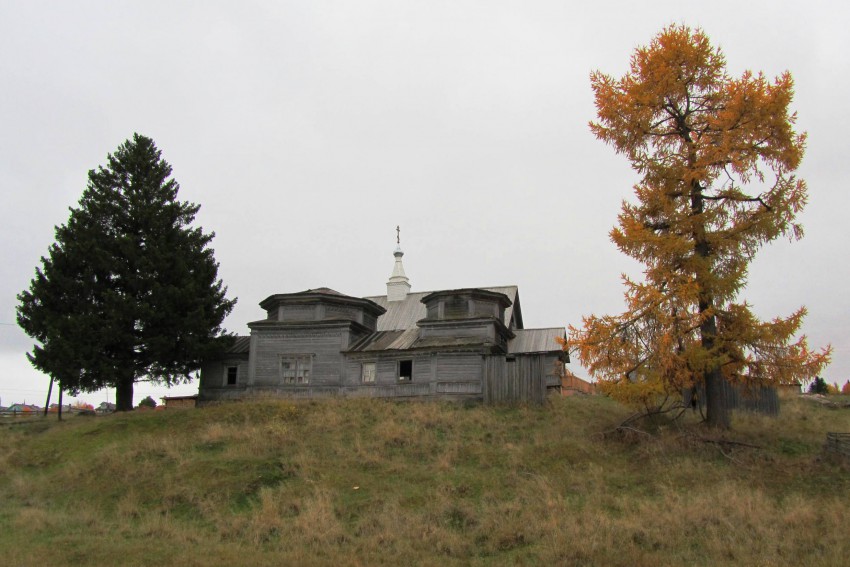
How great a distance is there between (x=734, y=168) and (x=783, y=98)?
2193mm

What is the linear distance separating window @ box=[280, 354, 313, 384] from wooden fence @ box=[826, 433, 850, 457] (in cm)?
2195

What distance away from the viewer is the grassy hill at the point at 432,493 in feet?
42.9

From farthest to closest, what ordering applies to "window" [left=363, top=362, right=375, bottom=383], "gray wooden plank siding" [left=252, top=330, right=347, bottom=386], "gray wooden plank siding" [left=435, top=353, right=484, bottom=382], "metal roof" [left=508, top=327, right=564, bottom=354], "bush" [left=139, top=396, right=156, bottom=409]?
"bush" [left=139, top=396, right=156, bottom=409] < "metal roof" [left=508, top=327, right=564, bottom=354] < "gray wooden plank siding" [left=252, top=330, right=347, bottom=386] < "window" [left=363, top=362, right=375, bottom=383] < "gray wooden plank siding" [left=435, top=353, right=484, bottom=382]

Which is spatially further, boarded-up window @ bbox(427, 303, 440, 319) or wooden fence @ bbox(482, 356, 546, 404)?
boarded-up window @ bbox(427, 303, 440, 319)

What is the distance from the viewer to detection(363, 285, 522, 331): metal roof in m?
39.9

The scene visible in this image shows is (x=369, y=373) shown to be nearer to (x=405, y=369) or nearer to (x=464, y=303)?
(x=405, y=369)

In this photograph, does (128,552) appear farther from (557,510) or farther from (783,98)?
(783,98)

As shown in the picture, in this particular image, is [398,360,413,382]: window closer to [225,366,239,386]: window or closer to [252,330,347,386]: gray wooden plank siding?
[252,330,347,386]: gray wooden plank siding

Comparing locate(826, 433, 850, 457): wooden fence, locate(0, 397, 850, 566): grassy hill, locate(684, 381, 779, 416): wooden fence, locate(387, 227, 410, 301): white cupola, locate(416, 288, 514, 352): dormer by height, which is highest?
A: locate(387, 227, 410, 301): white cupola

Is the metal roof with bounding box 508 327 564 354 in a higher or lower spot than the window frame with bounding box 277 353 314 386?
higher

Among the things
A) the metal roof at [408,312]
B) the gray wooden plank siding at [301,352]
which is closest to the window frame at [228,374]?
the gray wooden plank siding at [301,352]

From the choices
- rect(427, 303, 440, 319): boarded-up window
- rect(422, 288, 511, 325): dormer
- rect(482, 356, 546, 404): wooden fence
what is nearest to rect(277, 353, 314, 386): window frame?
rect(427, 303, 440, 319): boarded-up window

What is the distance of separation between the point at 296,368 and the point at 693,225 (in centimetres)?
2011

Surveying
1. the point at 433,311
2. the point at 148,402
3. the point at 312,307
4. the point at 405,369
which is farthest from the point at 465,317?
the point at 148,402
